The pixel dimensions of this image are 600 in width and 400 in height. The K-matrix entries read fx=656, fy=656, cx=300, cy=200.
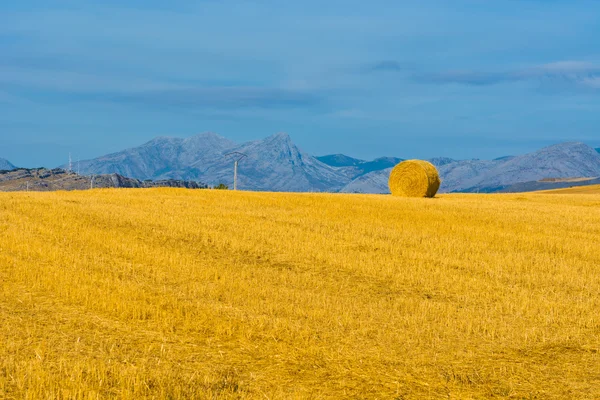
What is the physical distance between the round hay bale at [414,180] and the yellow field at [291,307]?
1450 cm

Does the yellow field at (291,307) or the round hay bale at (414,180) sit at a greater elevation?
the round hay bale at (414,180)

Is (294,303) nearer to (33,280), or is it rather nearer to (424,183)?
(33,280)

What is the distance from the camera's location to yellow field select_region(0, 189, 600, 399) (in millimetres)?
9477

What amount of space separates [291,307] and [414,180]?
29.6 m

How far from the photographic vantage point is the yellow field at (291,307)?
9477 mm

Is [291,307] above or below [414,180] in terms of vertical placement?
below

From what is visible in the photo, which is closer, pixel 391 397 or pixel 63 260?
pixel 391 397

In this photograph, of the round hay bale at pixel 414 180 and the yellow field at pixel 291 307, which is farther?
the round hay bale at pixel 414 180

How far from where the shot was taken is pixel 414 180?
4212 centimetres

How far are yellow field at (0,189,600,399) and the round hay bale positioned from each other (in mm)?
14503

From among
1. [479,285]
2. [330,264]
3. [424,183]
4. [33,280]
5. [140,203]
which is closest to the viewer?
[33,280]

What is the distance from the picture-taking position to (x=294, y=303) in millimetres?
14344

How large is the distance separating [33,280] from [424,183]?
30.1 m

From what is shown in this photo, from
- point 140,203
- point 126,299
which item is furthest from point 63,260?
point 140,203
